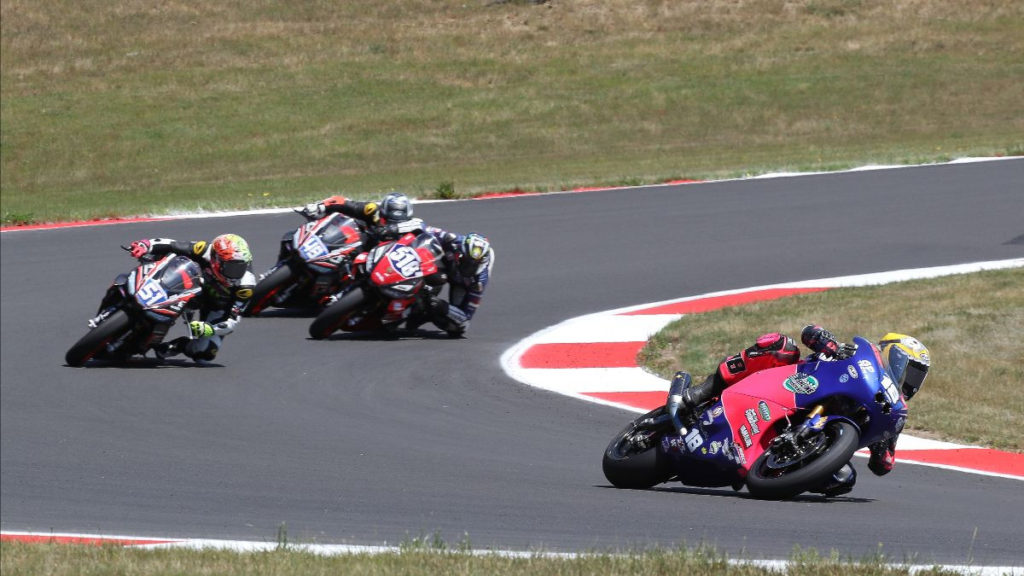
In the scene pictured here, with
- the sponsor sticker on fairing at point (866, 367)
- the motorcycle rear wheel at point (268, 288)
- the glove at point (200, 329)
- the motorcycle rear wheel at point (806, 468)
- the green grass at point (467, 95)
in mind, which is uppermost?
the sponsor sticker on fairing at point (866, 367)

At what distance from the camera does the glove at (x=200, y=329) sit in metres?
13.5

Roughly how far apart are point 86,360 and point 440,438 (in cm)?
464

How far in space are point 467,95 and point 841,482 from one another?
33.7 metres

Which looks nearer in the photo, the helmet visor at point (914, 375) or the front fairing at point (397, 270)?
the helmet visor at point (914, 375)

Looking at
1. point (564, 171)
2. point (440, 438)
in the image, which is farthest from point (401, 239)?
point (564, 171)

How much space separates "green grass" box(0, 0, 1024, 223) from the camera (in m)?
31.2

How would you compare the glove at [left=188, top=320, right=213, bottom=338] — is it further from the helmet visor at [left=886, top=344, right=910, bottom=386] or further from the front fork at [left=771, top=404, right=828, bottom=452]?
the helmet visor at [left=886, top=344, right=910, bottom=386]

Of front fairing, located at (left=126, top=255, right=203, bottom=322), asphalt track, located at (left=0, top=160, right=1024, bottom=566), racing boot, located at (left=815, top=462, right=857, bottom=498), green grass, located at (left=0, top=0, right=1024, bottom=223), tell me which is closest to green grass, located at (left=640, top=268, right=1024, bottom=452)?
asphalt track, located at (left=0, top=160, right=1024, bottom=566)

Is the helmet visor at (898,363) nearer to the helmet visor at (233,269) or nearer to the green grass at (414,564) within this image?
the green grass at (414,564)

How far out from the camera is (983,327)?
528 inches

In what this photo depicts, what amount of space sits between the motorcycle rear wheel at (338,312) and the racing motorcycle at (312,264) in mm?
736

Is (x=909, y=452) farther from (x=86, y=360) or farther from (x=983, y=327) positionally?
(x=86, y=360)

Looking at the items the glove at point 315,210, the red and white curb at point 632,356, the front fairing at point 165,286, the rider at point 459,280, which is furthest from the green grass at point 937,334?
the front fairing at point 165,286

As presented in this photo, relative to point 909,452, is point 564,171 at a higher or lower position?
lower
